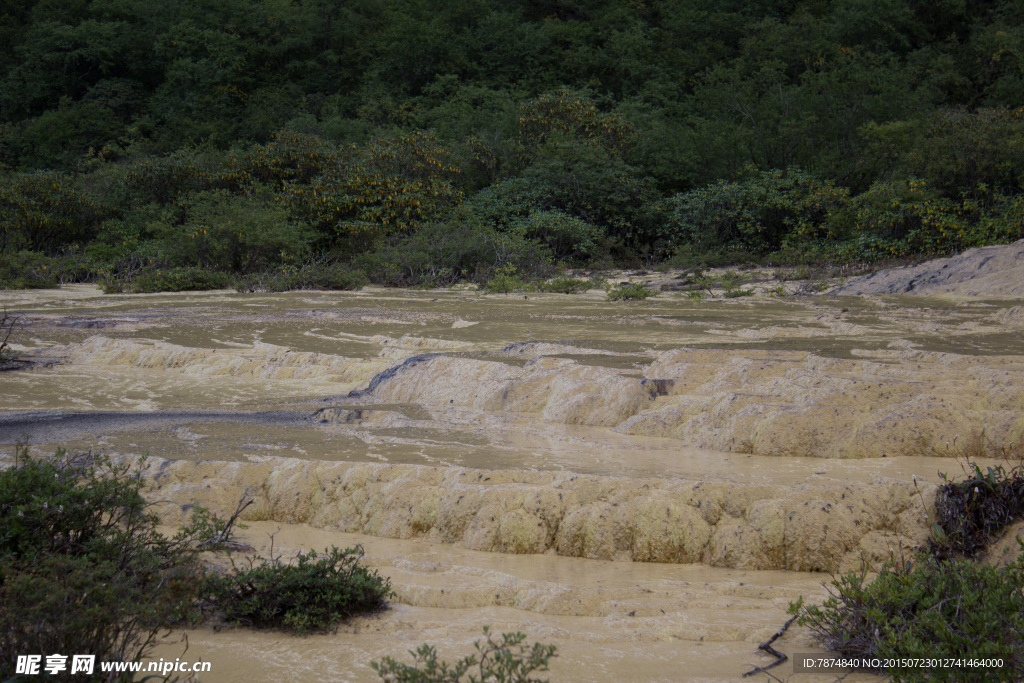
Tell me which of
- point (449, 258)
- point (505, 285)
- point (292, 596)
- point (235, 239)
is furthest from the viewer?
point (235, 239)

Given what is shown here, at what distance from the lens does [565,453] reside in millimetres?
6129

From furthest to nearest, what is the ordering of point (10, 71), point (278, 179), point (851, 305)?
point (10, 71), point (278, 179), point (851, 305)

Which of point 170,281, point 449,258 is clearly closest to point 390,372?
point 449,258

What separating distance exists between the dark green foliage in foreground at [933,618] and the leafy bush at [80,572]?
101 inches

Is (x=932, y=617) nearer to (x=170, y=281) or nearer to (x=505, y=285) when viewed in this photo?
(x=505, y=285)

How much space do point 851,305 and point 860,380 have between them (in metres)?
6.33

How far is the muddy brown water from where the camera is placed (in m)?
3.78

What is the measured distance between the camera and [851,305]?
12695 millimetres

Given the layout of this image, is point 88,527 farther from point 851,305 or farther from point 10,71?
point 10,71

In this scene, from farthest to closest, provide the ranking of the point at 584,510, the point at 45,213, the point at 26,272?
the point at 45,213
the point at 26,272
the point at 584,510

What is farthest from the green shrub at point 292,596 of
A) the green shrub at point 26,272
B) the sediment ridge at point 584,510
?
the green shrub at point 26,272

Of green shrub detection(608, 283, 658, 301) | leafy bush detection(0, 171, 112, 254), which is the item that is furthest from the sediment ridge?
leafy bush detection(0, 171, 112, 254)

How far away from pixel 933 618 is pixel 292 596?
2666 mm

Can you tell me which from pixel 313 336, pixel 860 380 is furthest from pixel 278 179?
pixel 860 380
